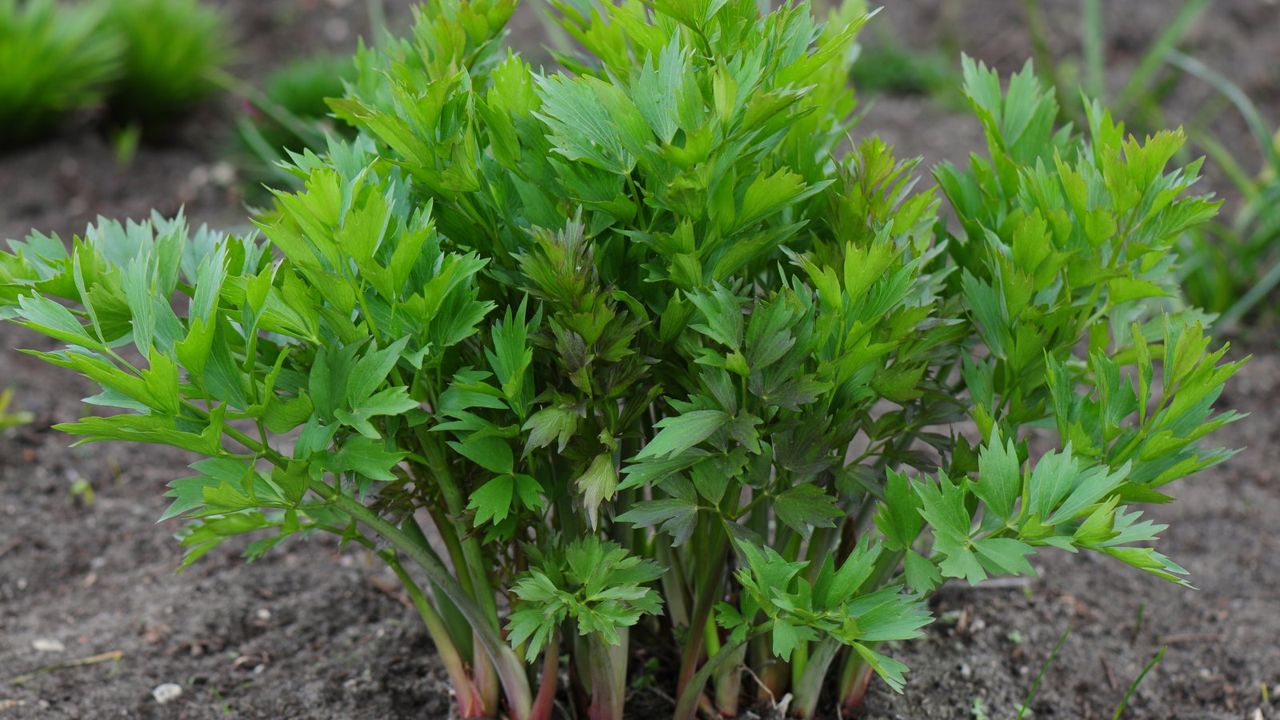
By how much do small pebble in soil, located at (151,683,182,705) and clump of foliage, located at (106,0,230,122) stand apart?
3.12m

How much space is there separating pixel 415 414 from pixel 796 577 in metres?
0.53

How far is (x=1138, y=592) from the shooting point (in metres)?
2.48

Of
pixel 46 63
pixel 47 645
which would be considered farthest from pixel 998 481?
pixel 46 63

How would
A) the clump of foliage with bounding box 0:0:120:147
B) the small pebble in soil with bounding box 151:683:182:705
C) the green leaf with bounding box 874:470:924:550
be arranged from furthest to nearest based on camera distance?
the clump of foliage with bounding box 0:0:120:147 → the small pebble in soil with bounding box 151:683:182:705 → the green leaf with bounding box 874:470:924:550

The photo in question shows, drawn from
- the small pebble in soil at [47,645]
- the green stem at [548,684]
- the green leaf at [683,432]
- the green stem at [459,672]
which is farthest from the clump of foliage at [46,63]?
the green leaf at [683,432]

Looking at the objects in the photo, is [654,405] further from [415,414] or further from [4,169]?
[4,169]

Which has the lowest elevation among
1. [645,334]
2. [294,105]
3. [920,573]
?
[920,573]

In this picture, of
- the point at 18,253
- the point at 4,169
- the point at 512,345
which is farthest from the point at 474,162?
the point at 4,169

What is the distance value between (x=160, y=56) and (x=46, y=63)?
457 mm

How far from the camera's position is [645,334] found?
151 centimetres

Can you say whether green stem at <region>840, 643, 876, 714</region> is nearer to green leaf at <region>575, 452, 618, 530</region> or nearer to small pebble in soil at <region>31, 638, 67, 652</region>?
green leaf at <region>575, 452, 618, 530</region>

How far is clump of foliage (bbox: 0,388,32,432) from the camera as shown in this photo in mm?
2953

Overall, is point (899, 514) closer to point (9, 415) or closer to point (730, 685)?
point (730, 685)

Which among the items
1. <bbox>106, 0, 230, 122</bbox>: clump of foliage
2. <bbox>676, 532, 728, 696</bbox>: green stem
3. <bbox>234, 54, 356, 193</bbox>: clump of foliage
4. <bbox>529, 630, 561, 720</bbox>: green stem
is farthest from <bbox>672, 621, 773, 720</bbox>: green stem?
<bbox>106, 0, 230, 122</bbox>: clump of foliage
